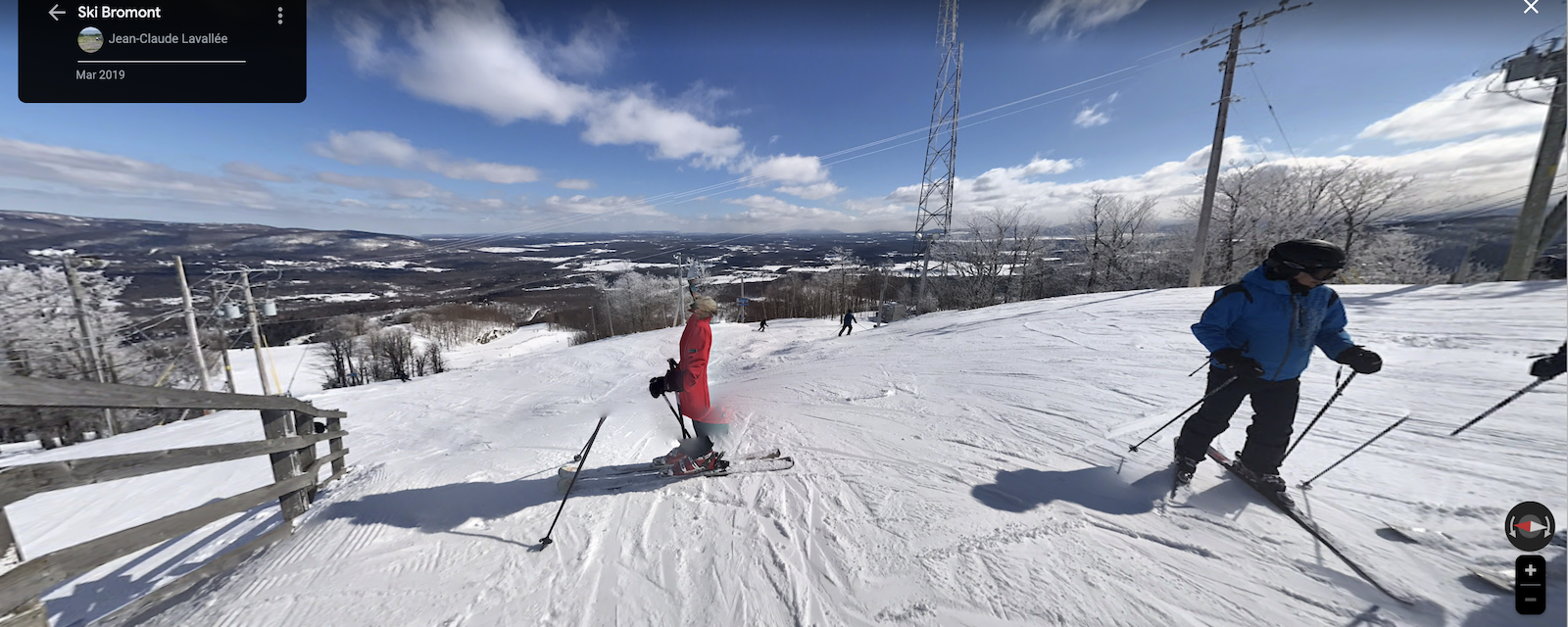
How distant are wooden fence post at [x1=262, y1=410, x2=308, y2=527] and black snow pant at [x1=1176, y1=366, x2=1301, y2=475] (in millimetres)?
6516

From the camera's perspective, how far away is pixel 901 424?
A: 15.8ft

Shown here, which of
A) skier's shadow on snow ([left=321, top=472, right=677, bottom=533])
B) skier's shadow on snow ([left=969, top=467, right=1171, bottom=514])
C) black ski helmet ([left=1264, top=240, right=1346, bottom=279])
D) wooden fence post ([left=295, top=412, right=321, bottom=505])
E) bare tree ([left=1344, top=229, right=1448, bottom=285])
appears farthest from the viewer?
bare tree ([left=1344, top=229, right=1448, bottom=285])

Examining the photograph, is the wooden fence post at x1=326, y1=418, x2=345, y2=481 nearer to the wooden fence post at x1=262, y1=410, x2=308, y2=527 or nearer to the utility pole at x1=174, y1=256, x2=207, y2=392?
the wooden fence post at x1=262, y1=410, x2=308, y2=527

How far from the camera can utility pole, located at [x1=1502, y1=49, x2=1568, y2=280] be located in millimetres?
8938

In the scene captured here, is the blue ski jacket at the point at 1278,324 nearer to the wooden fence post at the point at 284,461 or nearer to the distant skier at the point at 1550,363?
the distant skier at the point at 1550,363

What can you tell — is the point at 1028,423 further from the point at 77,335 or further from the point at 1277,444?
the point at 77,335

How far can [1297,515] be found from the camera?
8.86 ft

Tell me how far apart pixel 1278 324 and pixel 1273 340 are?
96 mm

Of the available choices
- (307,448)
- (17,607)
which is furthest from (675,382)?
(307,448)

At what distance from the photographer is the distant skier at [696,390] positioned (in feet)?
11.4

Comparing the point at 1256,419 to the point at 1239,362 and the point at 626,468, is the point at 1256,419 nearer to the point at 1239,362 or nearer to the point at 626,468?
the point at 1239,362

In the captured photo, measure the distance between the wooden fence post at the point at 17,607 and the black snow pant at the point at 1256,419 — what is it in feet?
18.6

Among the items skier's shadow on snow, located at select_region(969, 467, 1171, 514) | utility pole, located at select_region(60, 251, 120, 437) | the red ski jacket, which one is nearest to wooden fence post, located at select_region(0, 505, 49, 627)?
the red ski jacket

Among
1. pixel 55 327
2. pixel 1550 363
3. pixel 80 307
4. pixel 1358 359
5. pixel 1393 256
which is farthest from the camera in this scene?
pixel 1393 256
